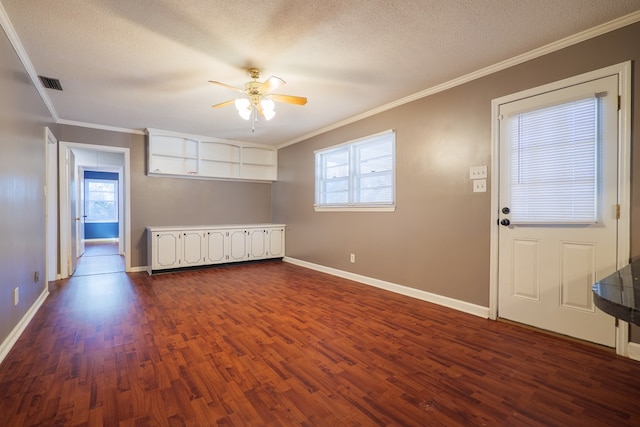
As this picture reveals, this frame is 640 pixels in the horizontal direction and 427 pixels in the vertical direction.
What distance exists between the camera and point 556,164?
2.48 meters

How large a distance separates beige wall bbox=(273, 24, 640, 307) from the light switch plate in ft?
0.20

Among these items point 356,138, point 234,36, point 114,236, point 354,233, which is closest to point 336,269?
point 354,233

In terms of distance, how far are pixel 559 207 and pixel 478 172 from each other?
0.73 meters

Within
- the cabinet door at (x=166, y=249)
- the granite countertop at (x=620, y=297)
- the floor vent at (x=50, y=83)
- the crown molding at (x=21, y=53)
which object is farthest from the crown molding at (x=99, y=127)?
the granite countertop at (x=620, y=297)

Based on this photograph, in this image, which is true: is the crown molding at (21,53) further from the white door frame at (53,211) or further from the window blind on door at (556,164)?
the window blind on door at (556,164)

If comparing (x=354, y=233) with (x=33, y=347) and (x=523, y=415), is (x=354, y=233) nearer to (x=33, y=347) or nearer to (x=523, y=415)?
(x=523, y=415)

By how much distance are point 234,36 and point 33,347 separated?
284 centimetres

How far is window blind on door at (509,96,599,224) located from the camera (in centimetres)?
231

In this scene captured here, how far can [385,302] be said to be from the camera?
339 centimetres

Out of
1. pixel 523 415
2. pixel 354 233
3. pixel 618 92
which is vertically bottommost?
pixel 523 415

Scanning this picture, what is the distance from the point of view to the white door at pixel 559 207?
2.24m

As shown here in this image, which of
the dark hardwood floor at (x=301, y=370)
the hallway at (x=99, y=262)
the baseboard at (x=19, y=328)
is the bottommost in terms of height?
the dark hardwood floor at (x=301, y=370)

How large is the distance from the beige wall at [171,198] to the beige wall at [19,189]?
155cm

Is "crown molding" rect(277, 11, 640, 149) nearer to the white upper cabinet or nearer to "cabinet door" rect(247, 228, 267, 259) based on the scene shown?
the white upper cabinet
